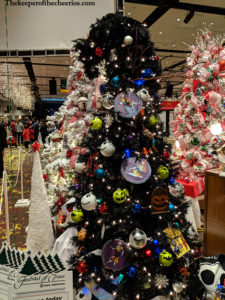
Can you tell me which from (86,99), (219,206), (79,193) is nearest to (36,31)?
(86,99)

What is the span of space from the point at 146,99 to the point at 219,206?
1188 millimetres

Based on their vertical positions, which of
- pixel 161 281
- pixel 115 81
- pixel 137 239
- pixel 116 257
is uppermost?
pixel 115 81

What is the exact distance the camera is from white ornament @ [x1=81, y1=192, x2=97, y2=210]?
65.3 inches

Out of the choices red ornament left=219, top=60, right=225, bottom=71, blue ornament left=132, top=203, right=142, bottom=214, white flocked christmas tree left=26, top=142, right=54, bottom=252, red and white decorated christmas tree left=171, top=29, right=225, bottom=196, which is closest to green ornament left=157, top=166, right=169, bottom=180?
blue ornament left=132, top=203, right=142, bottom=214

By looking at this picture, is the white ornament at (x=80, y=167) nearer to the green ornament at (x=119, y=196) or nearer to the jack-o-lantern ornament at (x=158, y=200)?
the green ornament at (x=119, y=196)

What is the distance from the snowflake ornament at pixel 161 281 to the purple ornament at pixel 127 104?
1.13m

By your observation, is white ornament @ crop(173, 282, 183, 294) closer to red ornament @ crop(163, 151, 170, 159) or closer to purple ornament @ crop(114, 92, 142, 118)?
red ornament @ crop(163, 151, 170, 159)

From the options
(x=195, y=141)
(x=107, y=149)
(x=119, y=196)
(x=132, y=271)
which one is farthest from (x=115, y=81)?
(x=195, y=141)

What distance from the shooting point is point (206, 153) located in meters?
3.79

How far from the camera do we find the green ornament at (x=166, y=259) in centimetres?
168

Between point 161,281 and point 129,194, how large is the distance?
63cm

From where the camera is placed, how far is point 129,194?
1809 millimetres

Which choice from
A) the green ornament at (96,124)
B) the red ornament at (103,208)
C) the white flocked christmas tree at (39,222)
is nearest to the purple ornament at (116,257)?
the red ornament at (103,208)

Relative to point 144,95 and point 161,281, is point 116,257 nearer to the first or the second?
point 161,281
